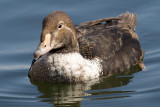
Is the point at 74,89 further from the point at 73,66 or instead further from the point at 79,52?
the point at 79,52

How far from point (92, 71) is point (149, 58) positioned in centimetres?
207

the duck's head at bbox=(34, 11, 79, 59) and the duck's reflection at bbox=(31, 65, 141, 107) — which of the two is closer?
the duck's head at bbox=(34, 11, 79, 59)

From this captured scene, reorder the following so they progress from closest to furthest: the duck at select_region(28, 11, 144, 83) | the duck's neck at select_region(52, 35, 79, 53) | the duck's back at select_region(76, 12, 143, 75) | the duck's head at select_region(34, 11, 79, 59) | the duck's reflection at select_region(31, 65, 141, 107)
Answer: the duck's head at select_region(34, 11, 79, 59), the duck's reflection at select_region(31, 65, 141, 107), the duck at select_region(28, 11, 144, 83), the duck's neck at select_region(52, 35, 79, 53), the duck's back at select_region(76, 12, 143, 75)

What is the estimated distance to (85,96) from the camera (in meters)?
11.5

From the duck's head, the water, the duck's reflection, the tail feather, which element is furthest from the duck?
the tail feather

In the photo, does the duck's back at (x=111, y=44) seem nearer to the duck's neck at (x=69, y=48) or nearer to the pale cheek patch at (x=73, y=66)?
the pale cheek patch at (x=73, y=66)

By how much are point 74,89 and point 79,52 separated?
880mm

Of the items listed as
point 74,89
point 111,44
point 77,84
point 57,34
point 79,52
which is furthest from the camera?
point 111,44

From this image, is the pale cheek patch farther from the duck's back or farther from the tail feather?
the tail feather

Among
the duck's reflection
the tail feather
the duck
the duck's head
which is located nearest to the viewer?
the duck's head

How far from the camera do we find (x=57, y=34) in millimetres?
11484

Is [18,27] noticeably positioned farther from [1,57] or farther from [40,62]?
[40,62]

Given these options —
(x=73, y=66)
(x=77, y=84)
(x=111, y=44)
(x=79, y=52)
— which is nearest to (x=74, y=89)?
(x=77, y=84)

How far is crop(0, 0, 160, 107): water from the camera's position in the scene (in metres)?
11.3
